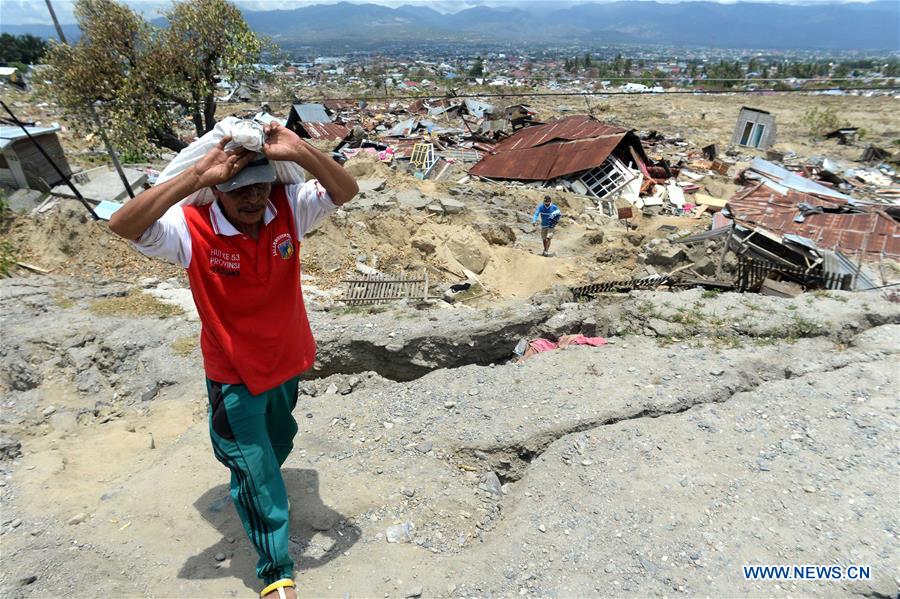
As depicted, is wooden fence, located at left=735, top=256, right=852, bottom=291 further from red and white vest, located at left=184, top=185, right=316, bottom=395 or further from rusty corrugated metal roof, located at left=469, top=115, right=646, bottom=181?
rusty corrugated metal roof, located at left=469, top=115, right=646, bottom=181

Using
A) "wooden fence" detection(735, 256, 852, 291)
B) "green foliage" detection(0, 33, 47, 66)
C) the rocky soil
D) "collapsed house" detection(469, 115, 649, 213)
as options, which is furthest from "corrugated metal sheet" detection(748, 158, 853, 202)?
"green foliage" detection(0, 33, 47, 66)

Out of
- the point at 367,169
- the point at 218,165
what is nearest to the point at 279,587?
the point at 218,165

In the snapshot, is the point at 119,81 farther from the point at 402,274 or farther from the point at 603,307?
the point at 603,307

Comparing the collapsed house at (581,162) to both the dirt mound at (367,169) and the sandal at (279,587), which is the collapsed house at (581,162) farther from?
the sandal at (279,587)

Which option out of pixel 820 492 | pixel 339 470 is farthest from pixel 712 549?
pixel 339 470

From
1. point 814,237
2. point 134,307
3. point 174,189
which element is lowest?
point 134,307

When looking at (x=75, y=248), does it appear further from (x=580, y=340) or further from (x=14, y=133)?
(x=580, y=340)

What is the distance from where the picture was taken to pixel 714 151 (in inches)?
720

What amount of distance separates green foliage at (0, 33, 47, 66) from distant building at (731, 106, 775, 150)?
4712 cm

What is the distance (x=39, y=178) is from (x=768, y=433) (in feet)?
42.6

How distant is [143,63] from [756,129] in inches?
896

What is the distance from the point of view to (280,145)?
77.2 inches

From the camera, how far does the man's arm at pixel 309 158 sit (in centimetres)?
196

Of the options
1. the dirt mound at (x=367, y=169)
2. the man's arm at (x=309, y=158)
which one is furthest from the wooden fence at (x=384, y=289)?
the dirt mound at (x=367, y=169)
